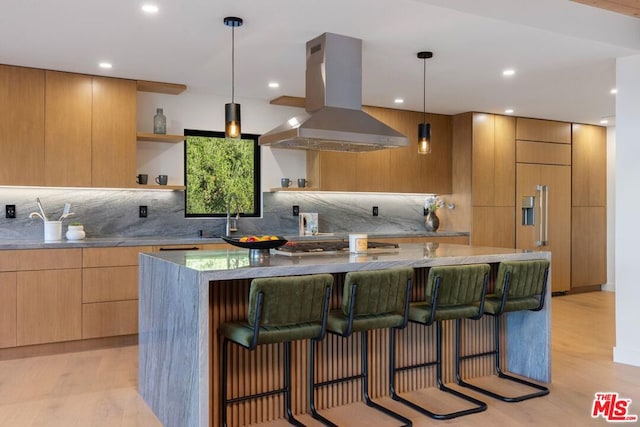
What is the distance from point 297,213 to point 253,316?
3803mm

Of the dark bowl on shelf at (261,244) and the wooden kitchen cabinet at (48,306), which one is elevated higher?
the dark bowl on shelf at (261,244)

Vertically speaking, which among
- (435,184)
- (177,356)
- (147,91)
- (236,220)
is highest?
(147,91)

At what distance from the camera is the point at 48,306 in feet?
15.2

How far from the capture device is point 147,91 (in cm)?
562

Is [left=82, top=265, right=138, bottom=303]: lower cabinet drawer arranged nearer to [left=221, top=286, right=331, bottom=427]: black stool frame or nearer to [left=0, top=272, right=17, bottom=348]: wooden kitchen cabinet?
[left=0, top=272, right=17, bottom=348]: wooden kitchen cabinet

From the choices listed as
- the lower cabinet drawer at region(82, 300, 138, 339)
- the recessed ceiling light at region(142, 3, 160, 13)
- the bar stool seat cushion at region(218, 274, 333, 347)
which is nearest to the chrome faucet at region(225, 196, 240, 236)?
the lower cabinet drawer at region(82, 300, 138, 339)

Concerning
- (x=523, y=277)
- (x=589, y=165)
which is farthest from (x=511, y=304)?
(x=589, y=165)

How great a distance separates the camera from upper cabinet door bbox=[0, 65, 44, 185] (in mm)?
4746

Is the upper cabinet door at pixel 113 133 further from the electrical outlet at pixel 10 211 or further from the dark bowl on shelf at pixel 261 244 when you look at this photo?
the dark bowl on shelf at pixel 261 244

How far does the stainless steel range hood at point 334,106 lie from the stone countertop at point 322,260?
32.8 inches

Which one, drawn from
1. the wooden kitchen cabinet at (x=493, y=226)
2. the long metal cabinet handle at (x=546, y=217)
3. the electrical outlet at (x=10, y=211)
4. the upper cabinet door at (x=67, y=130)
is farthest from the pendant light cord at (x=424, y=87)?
the electrical outlet at (x=10, y=211)

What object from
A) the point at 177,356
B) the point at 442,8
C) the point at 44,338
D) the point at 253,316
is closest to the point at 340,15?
the point at 442,8

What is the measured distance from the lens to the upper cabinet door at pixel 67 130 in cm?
491

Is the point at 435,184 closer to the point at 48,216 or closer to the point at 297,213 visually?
the point at 297,213
